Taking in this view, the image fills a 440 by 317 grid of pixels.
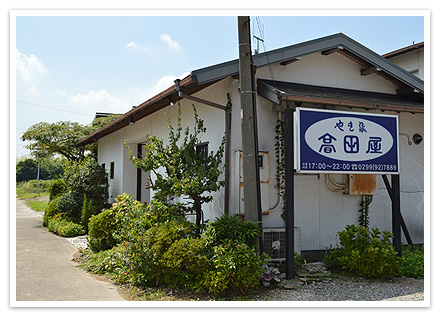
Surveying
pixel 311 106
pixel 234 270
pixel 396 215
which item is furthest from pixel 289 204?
pixel 311 106

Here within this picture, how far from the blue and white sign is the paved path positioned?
3617 millimetres

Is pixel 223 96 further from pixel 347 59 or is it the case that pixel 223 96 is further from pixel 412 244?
pixel 412 244

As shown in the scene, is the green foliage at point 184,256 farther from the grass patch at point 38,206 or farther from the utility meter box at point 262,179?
the grass patch at point 38,206

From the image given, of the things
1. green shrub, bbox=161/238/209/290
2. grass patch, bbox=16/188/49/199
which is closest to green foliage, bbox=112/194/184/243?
green shrub, bbox=161/238/209/290

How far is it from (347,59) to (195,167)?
433cm

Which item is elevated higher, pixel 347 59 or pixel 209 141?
pixel 347 59

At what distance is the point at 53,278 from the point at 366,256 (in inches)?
206

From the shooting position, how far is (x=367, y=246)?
6.62 meters

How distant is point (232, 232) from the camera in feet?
19.5

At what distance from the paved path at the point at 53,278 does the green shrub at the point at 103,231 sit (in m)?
0.64

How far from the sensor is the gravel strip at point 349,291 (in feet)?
18.0

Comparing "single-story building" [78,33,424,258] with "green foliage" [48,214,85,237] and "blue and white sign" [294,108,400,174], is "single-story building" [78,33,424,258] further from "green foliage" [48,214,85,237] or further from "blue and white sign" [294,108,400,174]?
"green foliage" [48,214,85,237]
